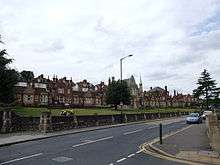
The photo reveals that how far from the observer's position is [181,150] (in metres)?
19.3

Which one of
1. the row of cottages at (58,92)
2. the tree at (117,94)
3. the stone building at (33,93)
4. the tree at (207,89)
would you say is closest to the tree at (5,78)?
the row of cottages at (58,92)

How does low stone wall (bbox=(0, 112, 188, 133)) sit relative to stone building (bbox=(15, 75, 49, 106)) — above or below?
below

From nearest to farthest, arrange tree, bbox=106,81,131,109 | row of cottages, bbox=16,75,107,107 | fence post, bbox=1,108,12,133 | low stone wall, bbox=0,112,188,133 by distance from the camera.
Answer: fence post, bbox=1,108,12,133 < low stone wall, bbox=0,112,188,133 < tree, bbox=106,81,131,109 < row of cottages, bbox=16,75,107,107

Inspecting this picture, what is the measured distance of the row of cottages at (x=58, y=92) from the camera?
373ft

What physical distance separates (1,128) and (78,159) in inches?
747

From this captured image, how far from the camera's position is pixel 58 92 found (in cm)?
13288

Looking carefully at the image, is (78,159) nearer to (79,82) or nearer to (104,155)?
(104,155)

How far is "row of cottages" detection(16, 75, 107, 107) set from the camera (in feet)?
373

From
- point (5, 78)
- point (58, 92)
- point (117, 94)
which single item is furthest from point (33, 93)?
point (5, 78)

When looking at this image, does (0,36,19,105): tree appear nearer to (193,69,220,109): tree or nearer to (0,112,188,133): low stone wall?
(0,112,188,133): low stone wall

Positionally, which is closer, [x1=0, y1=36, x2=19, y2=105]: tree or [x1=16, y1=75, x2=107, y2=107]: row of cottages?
[x1=0, y1=36, x2=19, y2=105]: tree

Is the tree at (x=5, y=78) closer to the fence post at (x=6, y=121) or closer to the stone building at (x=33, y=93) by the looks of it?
the fence post at (x=6, y=121)

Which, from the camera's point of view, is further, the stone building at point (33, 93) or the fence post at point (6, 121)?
the stone building at point (33, 93)

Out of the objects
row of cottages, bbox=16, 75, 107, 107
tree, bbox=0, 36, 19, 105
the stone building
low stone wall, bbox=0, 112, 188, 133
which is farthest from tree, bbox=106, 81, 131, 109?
low stone wall, bbox=0, 112, 188, 133
